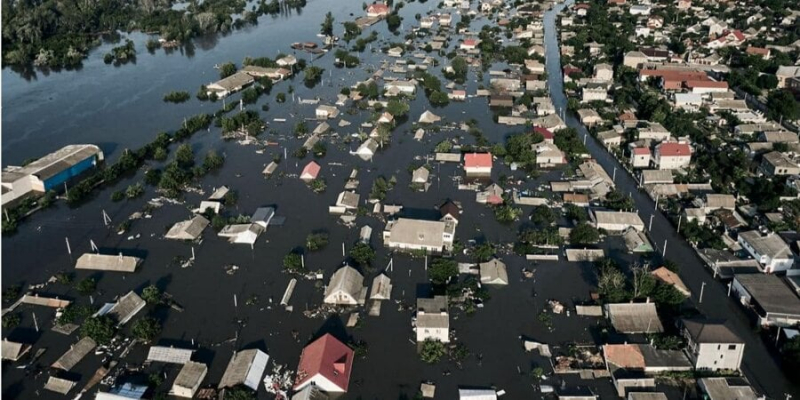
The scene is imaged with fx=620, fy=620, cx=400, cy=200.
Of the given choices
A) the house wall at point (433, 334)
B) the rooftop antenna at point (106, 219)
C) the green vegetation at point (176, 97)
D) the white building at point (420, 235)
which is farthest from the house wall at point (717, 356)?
the green vegetation at point (176, 97)

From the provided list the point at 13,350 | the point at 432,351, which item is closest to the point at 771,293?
the point at 432,351

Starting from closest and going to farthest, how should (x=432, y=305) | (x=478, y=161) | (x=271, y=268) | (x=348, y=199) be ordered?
1. (x=432, y=305)
2. (x=271, y=268)
3. (x=348, y=199)
4. (x=478, y=161)

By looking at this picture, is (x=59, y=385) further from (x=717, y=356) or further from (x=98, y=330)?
(x=717, y=356)

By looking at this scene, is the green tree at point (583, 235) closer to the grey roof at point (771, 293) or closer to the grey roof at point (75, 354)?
the grey roof at point (771, 293)

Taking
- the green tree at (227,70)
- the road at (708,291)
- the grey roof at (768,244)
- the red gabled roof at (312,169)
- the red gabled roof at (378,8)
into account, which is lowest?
the road at (708,291)

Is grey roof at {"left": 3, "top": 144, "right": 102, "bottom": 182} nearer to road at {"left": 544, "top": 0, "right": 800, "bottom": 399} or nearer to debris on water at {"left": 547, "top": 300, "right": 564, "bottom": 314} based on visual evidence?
debris on water at {"left": 547, "top": 300, "right": 564, "bottom": 314}

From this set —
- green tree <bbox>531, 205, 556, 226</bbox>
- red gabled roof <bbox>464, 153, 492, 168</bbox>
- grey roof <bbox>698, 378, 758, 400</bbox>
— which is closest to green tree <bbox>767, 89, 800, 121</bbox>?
red gabled roof <bbox>464, 153, 492, 168</bbox>
